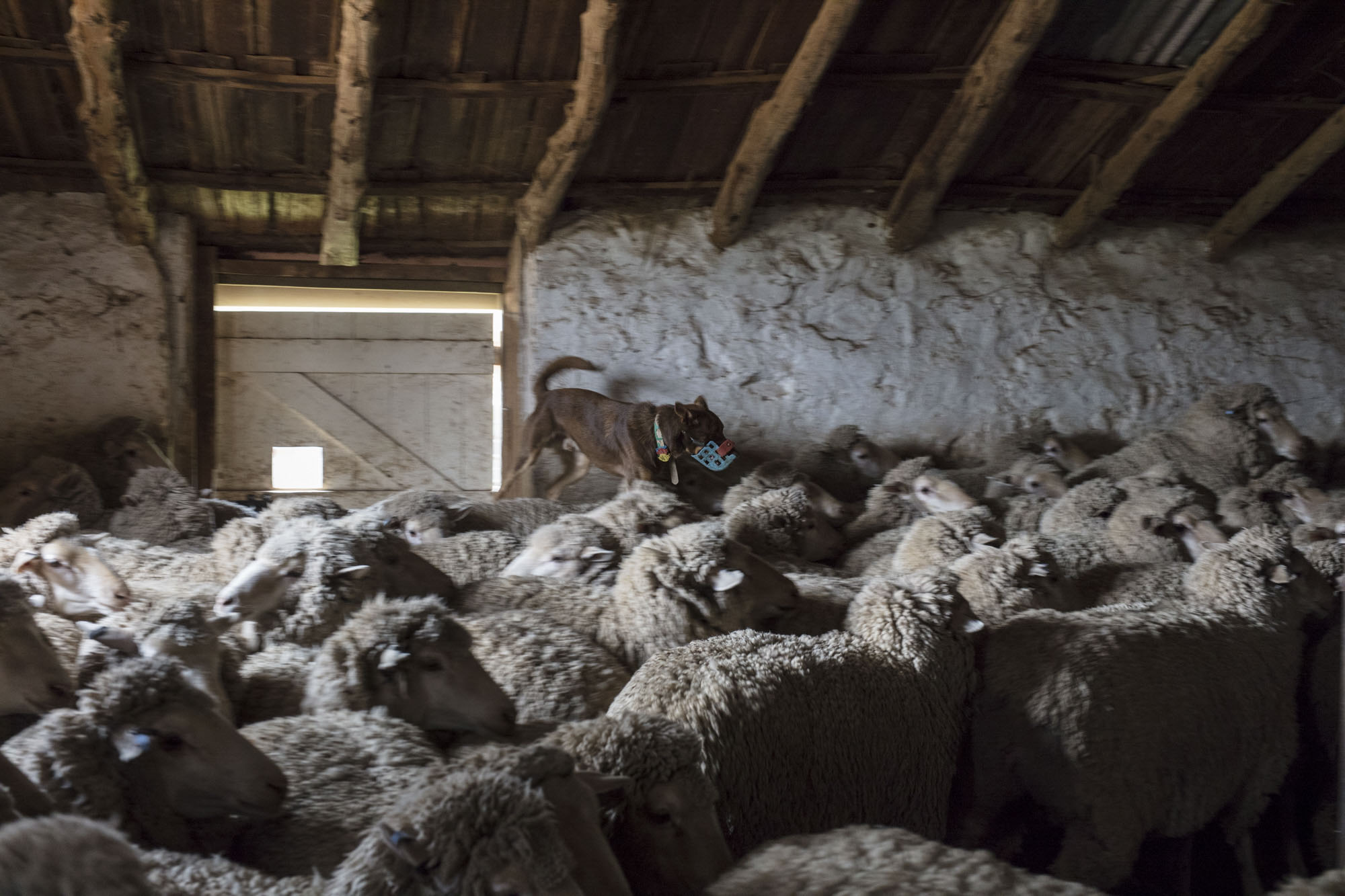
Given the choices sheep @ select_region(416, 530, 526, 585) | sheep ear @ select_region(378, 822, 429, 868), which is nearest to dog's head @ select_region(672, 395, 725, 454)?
sheep @ select_region(416, 530, 526, 585)

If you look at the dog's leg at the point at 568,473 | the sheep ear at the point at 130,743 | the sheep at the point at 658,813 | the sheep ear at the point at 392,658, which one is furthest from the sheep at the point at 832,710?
the dog's leg at the point at 568,473

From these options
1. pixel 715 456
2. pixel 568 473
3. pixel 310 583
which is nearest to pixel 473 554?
pixel 310 583

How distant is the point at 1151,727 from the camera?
288 cm

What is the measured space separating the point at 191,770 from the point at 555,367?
508 cm

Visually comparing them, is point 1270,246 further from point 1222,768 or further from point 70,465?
point 70,465

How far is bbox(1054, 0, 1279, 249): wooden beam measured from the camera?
18.5ft

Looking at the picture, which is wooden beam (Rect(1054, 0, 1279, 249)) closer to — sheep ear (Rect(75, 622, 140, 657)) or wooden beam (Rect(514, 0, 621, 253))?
wooden beam (Rect(514, 0, 621, 253))

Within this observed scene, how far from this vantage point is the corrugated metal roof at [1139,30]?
5.78 m

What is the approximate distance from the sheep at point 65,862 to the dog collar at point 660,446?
16.3 feet

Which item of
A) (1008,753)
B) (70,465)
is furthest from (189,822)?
(70,465)

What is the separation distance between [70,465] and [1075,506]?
5.33m

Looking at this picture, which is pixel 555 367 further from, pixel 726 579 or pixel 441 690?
pixel 441 690

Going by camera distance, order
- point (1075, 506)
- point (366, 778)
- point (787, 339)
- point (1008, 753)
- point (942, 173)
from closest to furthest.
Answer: point (366, 778) < point (1008, 753) < point (1075, 506) < point (942, 173) < point (787, 339)

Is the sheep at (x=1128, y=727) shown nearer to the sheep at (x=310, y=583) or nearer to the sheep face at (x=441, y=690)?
the sheep face at (x=441, y=690)
